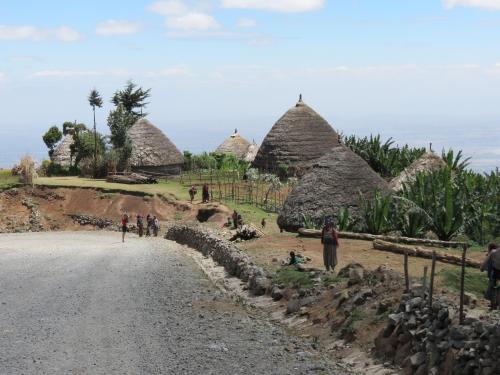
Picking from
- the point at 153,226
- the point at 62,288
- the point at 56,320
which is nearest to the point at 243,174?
the point at 153,226

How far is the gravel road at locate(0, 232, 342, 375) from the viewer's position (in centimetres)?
1373

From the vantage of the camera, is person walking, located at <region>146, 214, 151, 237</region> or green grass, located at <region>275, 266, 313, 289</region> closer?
green grass, located at <region>275, 266, 313, 289</region>

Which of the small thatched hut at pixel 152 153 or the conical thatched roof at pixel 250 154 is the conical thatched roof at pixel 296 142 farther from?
the conical thatched roof at pixel 250 154

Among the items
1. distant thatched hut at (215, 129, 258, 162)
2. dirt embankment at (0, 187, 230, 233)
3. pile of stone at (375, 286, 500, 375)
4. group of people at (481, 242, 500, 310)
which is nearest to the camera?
pile of stone at (375, 286, 500, 375)

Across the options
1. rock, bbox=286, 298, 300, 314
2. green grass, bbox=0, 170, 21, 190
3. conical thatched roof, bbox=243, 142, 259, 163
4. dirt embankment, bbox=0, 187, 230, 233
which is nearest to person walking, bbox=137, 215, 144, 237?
dirt embankment, bbox=0, 187, 230, 233

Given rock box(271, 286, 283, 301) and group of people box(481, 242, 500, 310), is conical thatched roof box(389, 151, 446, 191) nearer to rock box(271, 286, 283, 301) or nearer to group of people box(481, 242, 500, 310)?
rock box(271, 286, 283, 301)

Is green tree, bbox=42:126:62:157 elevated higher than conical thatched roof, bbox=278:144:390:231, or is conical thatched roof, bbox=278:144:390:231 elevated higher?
green tree, bbox=42:126:62:157

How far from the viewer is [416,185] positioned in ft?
91.6

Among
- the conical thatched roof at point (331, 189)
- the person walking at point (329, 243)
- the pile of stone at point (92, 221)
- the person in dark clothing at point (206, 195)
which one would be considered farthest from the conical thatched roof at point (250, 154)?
the person walking at point (329, 243)

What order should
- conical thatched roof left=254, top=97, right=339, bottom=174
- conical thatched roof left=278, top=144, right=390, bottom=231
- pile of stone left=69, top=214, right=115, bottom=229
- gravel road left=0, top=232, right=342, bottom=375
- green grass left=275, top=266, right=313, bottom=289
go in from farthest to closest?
1. conical thatched roof left=254, top=97, right=339, bottom=174
2. pile of stone left=69, top=214, right=115, bottom=229
3. conical thatched roof left=278, top=144, right=390, bottom=231
4. green grass left=275, top=266, right=313, bottom=289
5. gravel road left=0, top=232, right=342, bottom=375

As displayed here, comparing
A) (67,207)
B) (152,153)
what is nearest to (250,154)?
(152,153)

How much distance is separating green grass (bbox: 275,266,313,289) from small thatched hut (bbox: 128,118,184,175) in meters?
37.5

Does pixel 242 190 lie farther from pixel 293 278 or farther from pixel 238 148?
pixel 293 278

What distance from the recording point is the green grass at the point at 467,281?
52.0 feet
